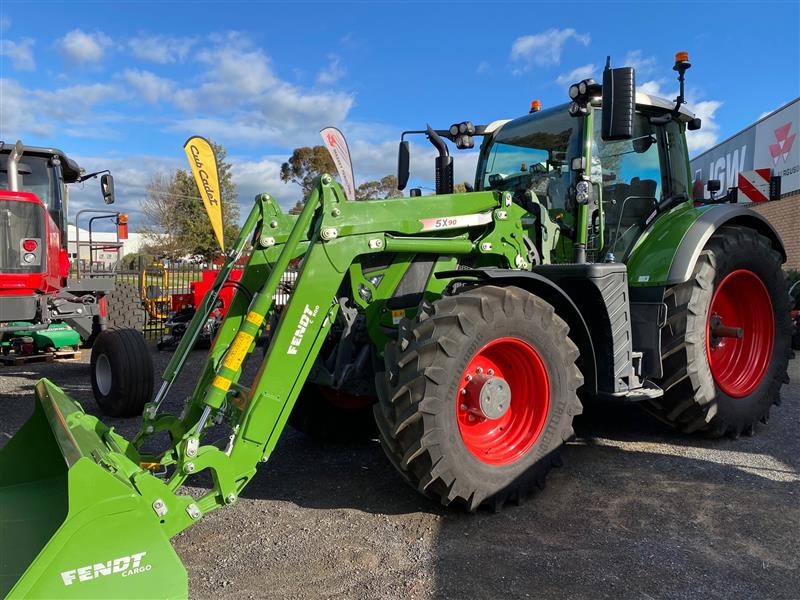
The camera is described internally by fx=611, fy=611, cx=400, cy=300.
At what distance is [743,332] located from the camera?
17.0 feet

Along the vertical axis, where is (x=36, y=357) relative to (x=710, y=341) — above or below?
below

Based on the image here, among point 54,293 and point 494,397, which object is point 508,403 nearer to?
point 494,397

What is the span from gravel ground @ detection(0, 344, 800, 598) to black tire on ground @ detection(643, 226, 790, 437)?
0.26 meters

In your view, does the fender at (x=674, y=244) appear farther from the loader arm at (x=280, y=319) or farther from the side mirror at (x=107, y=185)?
the side mirror at (x=107, y=185)

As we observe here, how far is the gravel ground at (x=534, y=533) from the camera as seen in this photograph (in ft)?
9.09

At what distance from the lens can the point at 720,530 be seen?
3.29 metres

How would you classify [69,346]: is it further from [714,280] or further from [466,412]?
[714,280]

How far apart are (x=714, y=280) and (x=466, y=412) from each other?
2.40 metres

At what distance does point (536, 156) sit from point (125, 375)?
420 centimetres

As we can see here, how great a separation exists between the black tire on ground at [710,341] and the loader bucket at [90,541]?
359 cm

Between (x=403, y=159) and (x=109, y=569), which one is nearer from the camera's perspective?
(x=109, y=569)

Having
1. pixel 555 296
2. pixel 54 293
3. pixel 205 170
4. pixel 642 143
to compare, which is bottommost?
pixel 54 293

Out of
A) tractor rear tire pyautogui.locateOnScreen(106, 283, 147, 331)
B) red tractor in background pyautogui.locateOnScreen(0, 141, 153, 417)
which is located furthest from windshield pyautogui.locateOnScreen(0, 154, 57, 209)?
tractor rear tire pyautogui.locateOnScreen(106, 283, 147, 331)

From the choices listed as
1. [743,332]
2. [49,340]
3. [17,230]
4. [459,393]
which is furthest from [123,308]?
[743,332]
